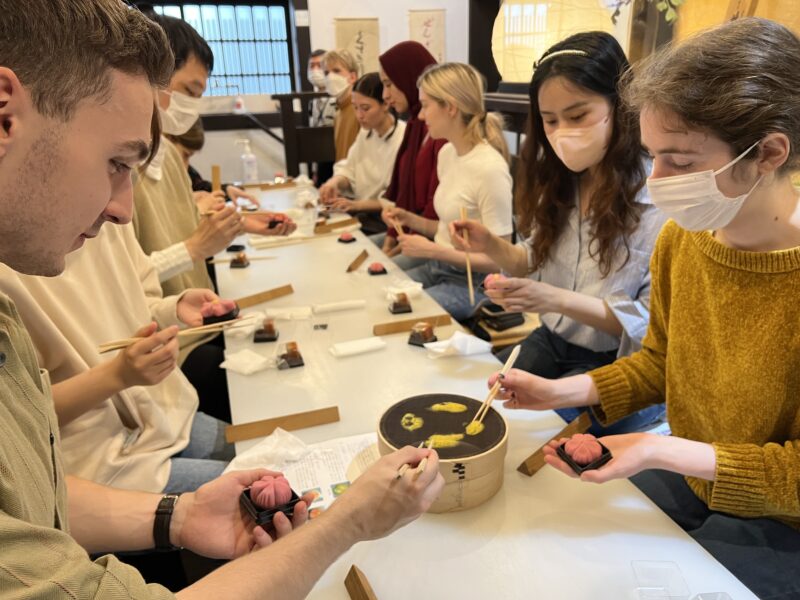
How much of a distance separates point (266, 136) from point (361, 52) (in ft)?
5.56

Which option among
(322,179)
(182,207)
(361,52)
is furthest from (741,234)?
(361,52)

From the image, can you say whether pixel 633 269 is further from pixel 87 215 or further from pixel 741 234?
pixel 87 215

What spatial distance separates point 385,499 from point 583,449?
1.27 ft

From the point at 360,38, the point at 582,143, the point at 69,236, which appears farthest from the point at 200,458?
the point at 360,38

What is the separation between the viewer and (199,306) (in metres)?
1.85

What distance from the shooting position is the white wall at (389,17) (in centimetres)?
670

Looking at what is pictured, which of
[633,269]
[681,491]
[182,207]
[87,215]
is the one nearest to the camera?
[87,215]

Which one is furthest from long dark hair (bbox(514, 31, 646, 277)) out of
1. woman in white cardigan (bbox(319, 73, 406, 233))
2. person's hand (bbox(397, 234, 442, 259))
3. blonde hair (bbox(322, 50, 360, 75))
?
blonde hair (bbox(322, 50, 360, 75))

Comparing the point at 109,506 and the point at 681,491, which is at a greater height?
the point at 109,506

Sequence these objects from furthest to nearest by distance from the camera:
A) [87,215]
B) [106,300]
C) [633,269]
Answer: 1. [633,269]
2. [106,300]
3. [87,215]

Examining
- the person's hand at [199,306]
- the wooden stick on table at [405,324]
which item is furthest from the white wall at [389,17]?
the wooden stick on table at [405,324]

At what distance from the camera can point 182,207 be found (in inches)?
98.1

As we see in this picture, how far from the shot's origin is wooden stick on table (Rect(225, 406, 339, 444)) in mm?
1296

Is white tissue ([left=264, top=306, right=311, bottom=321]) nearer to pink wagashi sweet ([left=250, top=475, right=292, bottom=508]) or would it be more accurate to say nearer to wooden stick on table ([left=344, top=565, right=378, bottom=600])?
pink wagashi sweet ([left=250, top=475, right=292, bottom=508])
